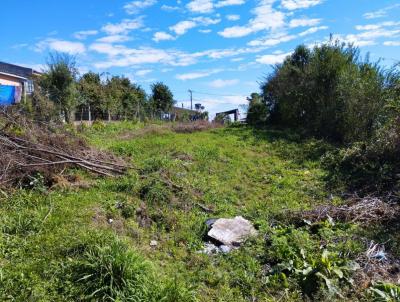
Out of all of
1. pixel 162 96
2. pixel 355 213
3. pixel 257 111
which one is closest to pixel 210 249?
pixel 355 213

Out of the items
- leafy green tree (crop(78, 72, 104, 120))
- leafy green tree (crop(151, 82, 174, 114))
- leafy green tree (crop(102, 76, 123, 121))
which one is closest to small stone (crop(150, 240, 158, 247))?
leafy green tree (crop(78, 72, 104, 120))

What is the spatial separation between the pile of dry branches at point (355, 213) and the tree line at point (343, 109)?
1.70 m

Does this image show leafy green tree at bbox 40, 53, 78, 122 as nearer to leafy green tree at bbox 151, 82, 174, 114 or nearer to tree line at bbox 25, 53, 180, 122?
tree line at bbox 25, 53, 180, 122

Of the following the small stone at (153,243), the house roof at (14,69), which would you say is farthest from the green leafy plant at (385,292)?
the house roof at (14,69)

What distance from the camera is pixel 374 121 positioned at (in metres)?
13.2

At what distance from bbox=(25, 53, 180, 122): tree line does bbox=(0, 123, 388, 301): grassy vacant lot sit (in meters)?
4.85

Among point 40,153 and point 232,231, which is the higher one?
point 40,153

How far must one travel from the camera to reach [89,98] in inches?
834

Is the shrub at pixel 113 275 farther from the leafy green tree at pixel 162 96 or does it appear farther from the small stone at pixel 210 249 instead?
the leafy green tree at pixel 162 96

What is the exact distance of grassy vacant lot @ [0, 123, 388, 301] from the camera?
12.9ft

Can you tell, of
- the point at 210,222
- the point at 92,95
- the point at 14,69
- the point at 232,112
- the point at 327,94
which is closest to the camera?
the point at 210,222

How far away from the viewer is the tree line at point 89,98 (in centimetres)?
1466

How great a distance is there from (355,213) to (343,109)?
8679 millimetres

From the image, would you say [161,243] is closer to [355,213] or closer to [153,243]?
[153,243]
